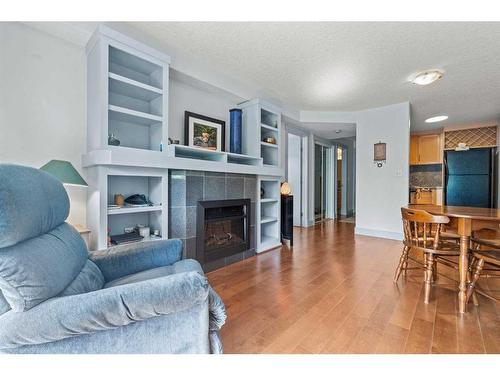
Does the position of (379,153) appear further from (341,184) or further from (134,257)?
(134,257)

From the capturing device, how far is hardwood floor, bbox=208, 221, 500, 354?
4.42 ft

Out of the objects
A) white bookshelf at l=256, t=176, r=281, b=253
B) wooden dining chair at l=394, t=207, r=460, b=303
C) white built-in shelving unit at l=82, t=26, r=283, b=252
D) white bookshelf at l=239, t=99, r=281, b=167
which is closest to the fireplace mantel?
white built-in shelving unit at l=82, t=26, r=283, b=252

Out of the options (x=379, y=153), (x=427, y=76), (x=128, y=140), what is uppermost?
(x=427, y=76)

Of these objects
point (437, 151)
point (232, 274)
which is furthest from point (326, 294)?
point (437, 151)

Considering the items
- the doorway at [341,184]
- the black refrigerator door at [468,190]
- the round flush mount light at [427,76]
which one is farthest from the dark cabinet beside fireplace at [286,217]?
the black refrigerator door at [468,190]

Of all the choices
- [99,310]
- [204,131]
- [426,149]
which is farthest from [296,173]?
[99,310]

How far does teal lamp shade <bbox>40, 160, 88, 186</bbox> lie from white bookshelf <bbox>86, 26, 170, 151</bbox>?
11.9 inches

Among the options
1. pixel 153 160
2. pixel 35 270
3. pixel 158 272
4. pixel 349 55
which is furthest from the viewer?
pixel 349 55

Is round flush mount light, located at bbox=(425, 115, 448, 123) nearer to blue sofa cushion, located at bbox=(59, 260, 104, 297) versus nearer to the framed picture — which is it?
the framed picture

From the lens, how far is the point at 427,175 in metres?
5.67

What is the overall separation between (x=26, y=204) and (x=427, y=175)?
7.11 meters

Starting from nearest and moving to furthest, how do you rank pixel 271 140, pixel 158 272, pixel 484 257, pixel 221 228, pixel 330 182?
pixel 158 272 → pixel 484 257 → pixel 221 228 → pixel 271 140 → pixel 330 182
